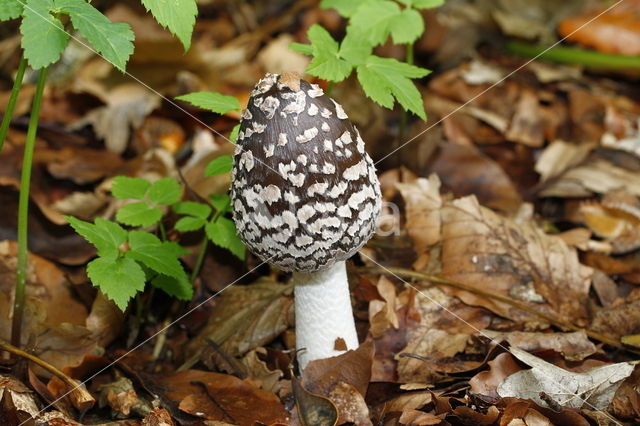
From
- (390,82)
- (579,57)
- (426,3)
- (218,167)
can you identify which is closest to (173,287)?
(218,167)

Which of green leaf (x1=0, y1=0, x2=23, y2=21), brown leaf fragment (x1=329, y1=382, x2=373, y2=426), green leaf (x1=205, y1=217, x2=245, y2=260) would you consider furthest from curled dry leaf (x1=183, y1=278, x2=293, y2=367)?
green leaf (x1=0, y1=0, x2=23, y2=21)

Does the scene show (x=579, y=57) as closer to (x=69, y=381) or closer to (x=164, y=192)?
(x=164, y=192)

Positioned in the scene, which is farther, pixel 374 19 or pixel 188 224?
pixel 374 19

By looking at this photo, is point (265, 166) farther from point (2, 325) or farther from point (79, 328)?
point (2, 325)

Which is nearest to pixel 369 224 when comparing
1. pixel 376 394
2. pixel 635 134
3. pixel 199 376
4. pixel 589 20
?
pixel 376 394

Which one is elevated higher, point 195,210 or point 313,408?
point 195,210

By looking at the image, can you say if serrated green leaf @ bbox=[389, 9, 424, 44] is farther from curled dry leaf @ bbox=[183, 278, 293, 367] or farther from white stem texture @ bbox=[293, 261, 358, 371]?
curled dry leaf @ bbox=[183, 278, 293, 367]

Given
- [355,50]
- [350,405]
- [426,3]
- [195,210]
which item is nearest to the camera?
[350,405]
